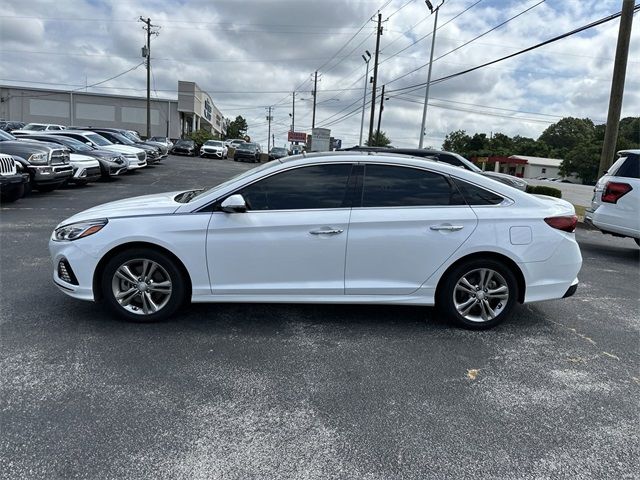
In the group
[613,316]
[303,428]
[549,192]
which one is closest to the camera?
[303,428]

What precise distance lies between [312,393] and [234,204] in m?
1.72

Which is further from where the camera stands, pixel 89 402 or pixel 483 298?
pixel 483 298

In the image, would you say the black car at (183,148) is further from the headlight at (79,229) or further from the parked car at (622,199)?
the headlight at (79,229)

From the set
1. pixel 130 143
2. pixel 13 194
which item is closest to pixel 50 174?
pixel 13 194

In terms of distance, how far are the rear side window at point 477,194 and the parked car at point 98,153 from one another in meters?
14.2

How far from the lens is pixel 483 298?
443 cm

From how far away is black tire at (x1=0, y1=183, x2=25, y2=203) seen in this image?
10.7 m

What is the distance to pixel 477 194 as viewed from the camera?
4453 millimetres

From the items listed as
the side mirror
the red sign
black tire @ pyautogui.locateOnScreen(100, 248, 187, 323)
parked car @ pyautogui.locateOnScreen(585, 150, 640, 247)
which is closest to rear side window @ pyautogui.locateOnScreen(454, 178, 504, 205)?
the side mirror

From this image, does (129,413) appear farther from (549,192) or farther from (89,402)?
(549,192)

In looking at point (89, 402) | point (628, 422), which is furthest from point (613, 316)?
point (89, 402)

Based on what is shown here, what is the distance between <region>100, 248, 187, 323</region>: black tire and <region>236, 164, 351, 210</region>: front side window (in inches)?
34.6

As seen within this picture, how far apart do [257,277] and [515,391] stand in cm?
223

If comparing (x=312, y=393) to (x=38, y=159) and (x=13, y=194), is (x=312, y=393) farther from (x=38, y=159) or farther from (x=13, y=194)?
(x=38, y=159)
